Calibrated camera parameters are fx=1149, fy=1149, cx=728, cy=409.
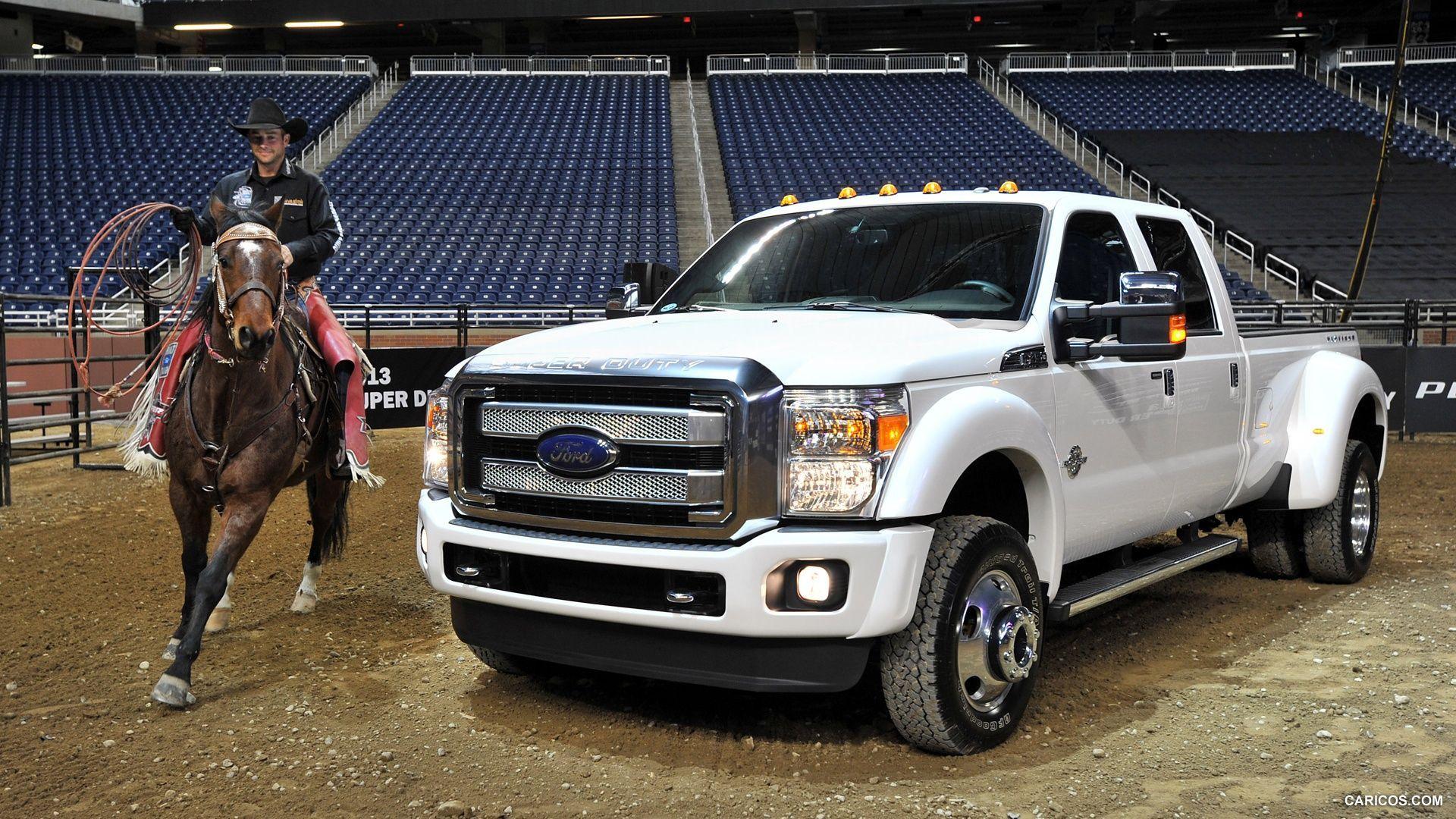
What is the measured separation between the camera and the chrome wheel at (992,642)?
12.8ft

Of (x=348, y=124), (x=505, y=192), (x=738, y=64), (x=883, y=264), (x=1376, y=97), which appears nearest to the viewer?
(x=883, y=264)

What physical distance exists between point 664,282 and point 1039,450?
2363 millimetres

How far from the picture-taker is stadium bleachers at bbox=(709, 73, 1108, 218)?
26.7m

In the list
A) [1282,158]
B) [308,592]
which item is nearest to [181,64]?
[1282,158]

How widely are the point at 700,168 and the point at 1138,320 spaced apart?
84.1ft

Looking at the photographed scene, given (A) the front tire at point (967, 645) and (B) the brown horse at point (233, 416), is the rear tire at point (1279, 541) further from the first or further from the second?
(B) the brown horse at point (233, 416)

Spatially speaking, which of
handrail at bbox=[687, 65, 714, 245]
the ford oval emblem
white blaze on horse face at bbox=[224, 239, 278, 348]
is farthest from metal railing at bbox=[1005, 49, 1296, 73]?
the ford oval emblem

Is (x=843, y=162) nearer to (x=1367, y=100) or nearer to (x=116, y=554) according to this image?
(x=1367, y=100)

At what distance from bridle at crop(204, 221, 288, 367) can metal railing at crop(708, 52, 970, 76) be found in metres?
33.0

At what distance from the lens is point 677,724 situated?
4.36m

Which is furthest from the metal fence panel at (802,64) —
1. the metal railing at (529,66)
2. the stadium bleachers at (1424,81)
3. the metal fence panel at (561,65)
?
the stadium bleachers at (1424,81)

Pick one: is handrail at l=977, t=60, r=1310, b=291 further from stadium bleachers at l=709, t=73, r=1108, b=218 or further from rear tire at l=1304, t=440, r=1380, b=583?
rear tire at l=1304, t=440, r=1380, b=583

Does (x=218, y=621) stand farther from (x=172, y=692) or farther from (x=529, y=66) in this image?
(x=529, y=66)

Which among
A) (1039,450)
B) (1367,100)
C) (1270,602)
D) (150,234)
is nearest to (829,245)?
(1039,450)
